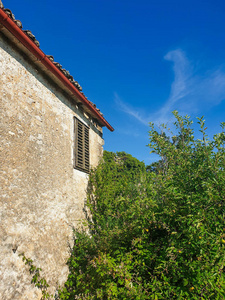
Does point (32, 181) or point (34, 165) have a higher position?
point (34, 165)

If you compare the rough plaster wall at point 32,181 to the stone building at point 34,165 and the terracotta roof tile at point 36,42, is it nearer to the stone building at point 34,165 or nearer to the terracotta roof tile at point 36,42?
the stone building at point 34,165

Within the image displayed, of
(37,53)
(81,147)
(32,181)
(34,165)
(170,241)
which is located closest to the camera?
(170,241)

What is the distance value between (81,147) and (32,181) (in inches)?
91.3

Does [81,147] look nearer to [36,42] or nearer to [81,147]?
[81,147]

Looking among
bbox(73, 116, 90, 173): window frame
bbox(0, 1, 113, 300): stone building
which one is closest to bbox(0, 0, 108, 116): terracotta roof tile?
bbox(0, 1, 113, 300): stone building

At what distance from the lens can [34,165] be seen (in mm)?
3998

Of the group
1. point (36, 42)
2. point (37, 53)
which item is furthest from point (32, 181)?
point (36, 42)

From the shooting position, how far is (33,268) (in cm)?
344

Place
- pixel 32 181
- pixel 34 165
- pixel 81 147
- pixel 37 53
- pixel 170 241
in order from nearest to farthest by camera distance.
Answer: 1. pixel 170 241
2. pixel 32 181
3. pixel 34 165
4. pixel 37 53
5. pixel 81 147

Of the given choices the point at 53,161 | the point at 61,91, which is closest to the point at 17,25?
the point at 61,91

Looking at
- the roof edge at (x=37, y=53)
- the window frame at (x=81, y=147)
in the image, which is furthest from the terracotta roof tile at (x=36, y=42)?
the window frame at (x=81, y=147)

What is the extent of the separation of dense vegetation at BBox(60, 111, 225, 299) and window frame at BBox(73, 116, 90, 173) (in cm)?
161

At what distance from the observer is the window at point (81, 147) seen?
5.65 meters

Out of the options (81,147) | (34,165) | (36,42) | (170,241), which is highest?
(36,42)
